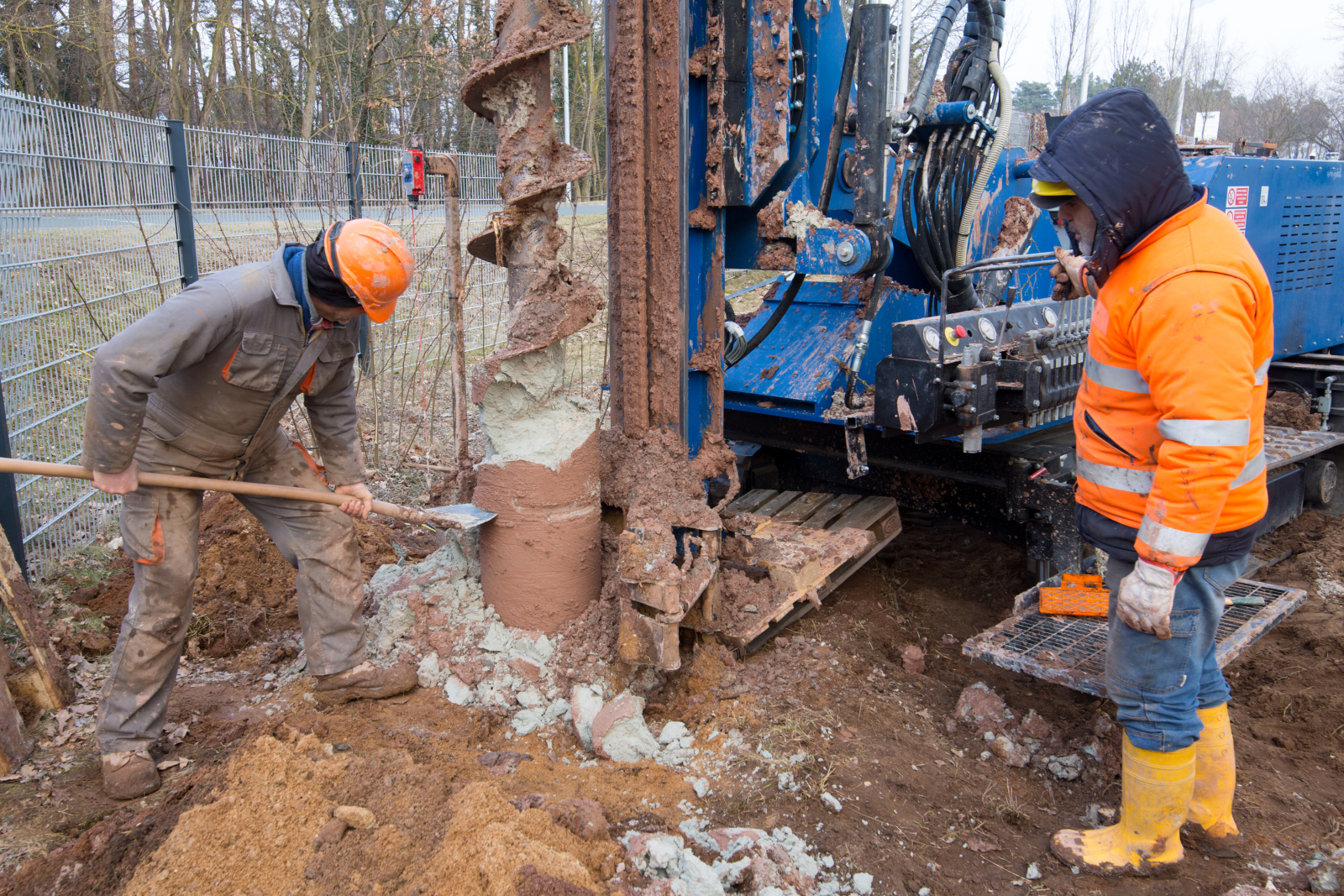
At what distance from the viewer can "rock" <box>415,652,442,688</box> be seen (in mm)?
3584

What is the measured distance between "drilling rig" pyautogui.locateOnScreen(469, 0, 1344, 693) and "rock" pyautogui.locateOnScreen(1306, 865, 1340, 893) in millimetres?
836

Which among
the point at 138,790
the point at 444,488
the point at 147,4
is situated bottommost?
the point at 138,790

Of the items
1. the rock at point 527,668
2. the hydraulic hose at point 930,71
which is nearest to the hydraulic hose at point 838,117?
the hydraulic hose at point 930,71

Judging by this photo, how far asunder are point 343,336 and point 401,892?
198 centimetres

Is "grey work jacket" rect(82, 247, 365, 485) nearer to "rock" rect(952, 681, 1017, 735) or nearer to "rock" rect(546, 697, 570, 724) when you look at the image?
"rock" rect(546, 697, 570, 724)

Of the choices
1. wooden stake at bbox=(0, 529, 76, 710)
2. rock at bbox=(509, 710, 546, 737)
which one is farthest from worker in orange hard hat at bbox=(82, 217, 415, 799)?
rock at bbox=(509, 710, 546, 737)

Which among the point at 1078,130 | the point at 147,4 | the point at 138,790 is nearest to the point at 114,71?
the point at 147,4

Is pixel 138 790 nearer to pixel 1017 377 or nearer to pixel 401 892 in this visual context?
pixel 401 892

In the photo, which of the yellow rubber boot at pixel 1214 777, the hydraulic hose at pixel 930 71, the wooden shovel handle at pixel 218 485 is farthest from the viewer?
the hydraulic hose at pixel 930 71

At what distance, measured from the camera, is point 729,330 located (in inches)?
180

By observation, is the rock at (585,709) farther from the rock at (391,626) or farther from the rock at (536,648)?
the rock at (391,626)

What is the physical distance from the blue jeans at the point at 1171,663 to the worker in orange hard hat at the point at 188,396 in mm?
2569

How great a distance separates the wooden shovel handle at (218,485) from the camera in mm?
2910

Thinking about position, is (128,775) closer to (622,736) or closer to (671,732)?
(622,736)
